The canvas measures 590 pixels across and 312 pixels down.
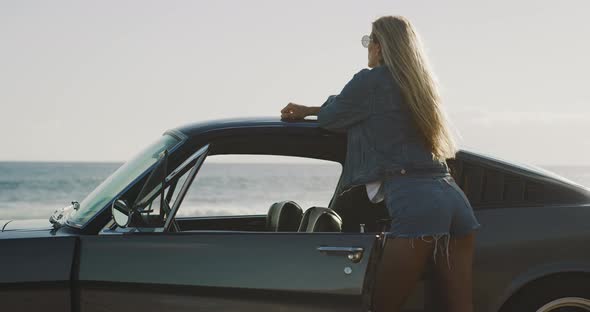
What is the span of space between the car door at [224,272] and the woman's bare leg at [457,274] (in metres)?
0.31

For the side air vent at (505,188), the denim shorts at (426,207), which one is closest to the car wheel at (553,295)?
the side air vent at (505,188)

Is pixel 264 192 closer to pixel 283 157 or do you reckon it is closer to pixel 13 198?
pixel 13 198

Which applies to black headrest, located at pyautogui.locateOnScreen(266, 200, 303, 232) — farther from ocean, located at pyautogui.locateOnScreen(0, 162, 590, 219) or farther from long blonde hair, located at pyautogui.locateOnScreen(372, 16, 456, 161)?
ocean, located at pyautogui.locateOnScreen(0, 162, 590, 219)

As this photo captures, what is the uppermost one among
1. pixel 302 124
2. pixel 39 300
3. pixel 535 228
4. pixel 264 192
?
pixel 302 124

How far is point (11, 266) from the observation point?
11.1 feet

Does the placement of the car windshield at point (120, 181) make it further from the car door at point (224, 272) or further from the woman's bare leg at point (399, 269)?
the woman's bare leg at point (399, 269)

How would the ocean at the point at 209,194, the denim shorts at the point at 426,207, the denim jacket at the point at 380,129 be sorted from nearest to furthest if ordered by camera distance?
the denim shorts at the point at 426,207, the denim jacket at the point at 380,129, the ocean at the point at 209,194

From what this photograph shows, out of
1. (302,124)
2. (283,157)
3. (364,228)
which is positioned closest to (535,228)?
(364,228)

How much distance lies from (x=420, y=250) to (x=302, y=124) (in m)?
1.09

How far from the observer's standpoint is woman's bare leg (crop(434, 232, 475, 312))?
3255 millimetres

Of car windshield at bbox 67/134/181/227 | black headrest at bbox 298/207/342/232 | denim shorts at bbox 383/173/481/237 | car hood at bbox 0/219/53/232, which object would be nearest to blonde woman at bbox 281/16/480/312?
denim shorts at bbox 383/173/481/237

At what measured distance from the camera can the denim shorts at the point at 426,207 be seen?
10.2 feet

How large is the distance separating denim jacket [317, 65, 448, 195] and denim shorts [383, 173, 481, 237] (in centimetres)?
6

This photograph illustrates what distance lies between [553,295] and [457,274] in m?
0.76
